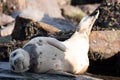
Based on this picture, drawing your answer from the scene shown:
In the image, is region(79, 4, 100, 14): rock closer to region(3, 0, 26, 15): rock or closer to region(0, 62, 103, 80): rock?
region(3, 0, 26, 15): rock

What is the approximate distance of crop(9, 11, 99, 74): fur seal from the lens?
6.94 meters

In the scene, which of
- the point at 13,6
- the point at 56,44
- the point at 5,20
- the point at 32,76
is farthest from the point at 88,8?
the point at 32,76

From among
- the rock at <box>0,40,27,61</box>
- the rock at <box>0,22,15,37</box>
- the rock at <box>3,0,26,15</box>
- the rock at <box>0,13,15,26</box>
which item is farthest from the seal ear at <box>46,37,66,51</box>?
the rock at <box>3,0,26,15</box>

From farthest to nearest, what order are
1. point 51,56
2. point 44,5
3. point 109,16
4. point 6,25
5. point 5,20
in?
1. point 44,5
2. point 5,20
3. point 6,25
4. point 109,16
5. point 51,56

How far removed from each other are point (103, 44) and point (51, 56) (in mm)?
1559

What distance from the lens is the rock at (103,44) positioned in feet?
27.5

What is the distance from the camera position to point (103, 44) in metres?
8.54

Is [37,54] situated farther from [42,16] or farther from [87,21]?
[42,16]

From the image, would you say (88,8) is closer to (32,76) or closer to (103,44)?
(103,44)

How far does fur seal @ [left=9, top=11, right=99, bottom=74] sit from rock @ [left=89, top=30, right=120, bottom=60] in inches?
14.6

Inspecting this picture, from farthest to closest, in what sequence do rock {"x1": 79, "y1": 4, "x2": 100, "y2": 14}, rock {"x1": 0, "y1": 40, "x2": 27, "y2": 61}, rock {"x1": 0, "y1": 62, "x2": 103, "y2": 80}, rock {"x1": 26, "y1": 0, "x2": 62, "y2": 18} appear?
rock {"x1": 79, "y1": 4, "x2": 100, "y2": 14} → rock {"x1": 26, "y1": 0, "x2": 62, "y2": 18} → rock {"x1": 0, "y1": 40, "x2": 27, "y2": 61} → rock {"x1": 0, "y1": 62, "x2": 103, "y2": 80}

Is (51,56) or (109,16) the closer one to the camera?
(51,56)

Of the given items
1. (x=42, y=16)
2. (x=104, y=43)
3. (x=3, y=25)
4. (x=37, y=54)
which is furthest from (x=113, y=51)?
(x=3, y=25)

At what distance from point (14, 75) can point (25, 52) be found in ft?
1.79
